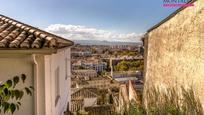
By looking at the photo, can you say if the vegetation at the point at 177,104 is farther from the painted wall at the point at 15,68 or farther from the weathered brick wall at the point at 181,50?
the painted wall at the point at 15,68

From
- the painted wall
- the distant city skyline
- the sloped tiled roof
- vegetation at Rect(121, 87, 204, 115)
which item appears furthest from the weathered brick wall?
the painted wall

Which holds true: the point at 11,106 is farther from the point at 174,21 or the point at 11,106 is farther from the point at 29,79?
the point at 174,21

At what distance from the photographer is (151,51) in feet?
40.3

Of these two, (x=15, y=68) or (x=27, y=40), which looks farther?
(x=15, y=68)

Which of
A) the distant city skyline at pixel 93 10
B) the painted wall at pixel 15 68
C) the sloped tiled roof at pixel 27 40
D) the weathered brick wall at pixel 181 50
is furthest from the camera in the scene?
the distant city skyline at pixel 93 10

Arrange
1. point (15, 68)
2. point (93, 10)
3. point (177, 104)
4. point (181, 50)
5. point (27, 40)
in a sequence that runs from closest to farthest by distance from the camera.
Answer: point (27, 40), point (15, 68), point (177, 104), point (181, 50), point (93, 10)

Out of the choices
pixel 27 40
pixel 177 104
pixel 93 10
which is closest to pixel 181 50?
pixel 177 104

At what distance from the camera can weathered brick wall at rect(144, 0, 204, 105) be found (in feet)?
22.8

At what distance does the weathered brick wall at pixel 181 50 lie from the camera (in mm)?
6948

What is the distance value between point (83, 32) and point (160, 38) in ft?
106

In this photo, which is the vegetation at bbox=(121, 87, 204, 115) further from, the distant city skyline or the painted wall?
the painted wall

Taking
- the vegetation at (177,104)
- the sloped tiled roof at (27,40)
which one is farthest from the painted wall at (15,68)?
the vegetation at (177,104)

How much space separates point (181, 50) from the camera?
8.28 m

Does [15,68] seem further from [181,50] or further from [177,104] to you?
[181,50]
